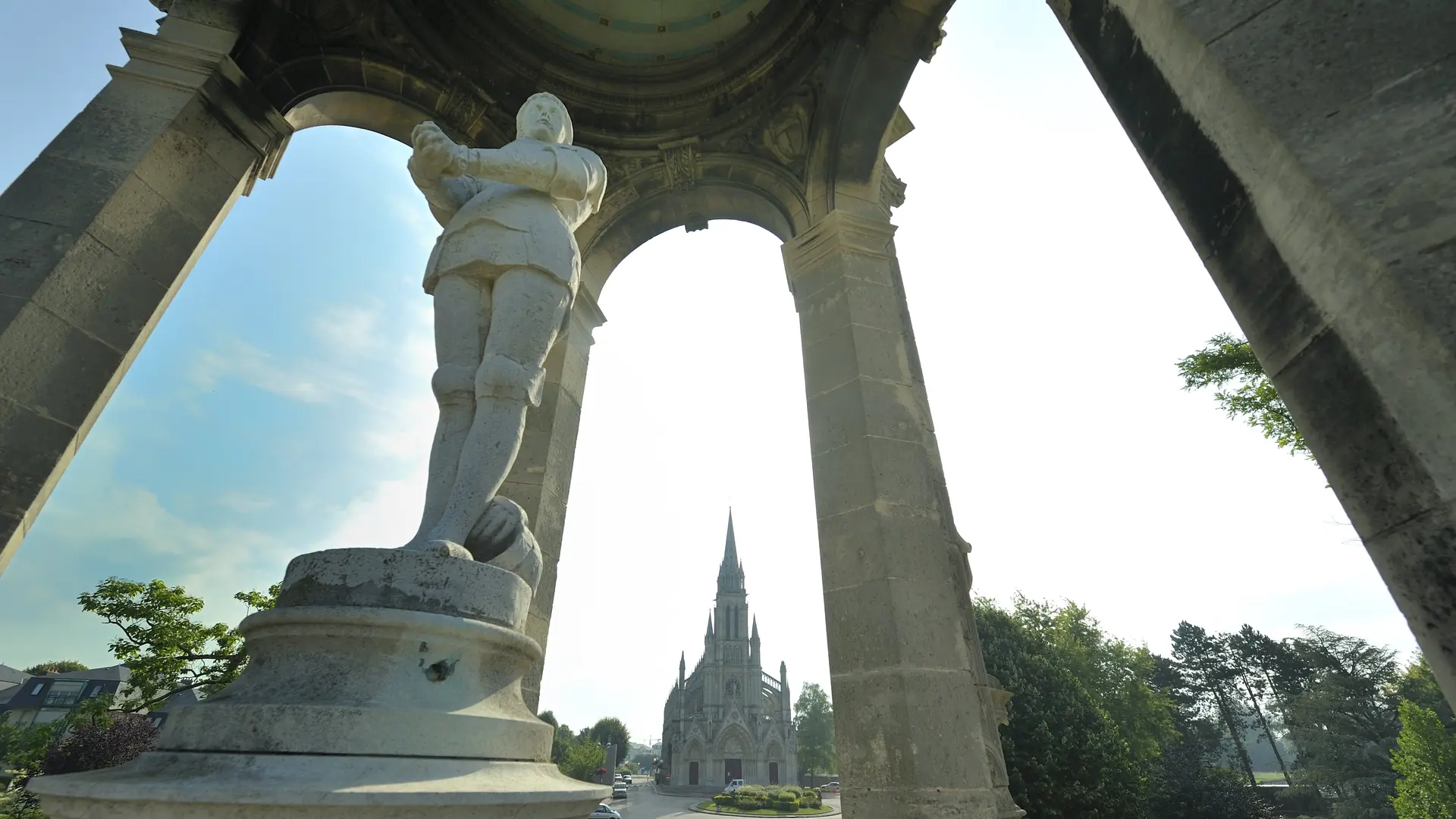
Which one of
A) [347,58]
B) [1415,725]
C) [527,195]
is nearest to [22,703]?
[347,58]

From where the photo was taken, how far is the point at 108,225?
16.1ft

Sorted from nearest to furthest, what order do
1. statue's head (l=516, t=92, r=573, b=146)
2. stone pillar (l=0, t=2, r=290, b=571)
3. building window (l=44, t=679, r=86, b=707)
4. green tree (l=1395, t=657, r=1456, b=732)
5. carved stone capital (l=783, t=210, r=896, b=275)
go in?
statue's head (l=516, t=92, r=573, b=146), stone pillar (l=0, t=2, r=290, b=571), carved stone capital (l=783, t=210, r=896, b=275), green tree (l=1395, t=657, r=1456, b=732), building window (l=44, t=679, r=86, b=707)

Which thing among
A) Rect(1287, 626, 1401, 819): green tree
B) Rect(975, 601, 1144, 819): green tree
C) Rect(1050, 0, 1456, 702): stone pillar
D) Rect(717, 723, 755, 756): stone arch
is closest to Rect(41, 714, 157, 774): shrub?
Rect(1050, 0, 1456, 702): stone pillar

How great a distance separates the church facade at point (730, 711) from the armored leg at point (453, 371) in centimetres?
7127

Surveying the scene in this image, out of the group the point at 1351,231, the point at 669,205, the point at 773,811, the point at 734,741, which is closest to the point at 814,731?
the point at 734,741

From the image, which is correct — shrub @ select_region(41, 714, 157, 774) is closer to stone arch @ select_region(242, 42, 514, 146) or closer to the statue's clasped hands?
stone arch @ select_region(242, 42, 514, 146)

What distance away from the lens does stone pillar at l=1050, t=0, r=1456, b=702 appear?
151 cm

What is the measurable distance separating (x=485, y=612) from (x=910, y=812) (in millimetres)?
3139

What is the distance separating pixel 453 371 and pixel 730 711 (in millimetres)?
72922

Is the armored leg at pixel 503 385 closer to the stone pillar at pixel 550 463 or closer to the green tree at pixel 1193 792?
the stone pillar at pixel 550 463

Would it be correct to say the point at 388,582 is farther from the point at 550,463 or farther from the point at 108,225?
the point at 108,225

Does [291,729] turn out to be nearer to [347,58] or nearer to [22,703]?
[347,58]

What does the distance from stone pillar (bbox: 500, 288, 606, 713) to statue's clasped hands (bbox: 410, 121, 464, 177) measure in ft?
12.8

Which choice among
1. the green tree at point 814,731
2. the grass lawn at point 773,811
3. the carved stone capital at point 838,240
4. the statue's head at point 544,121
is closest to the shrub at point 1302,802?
the grass lawn at point 773,811
